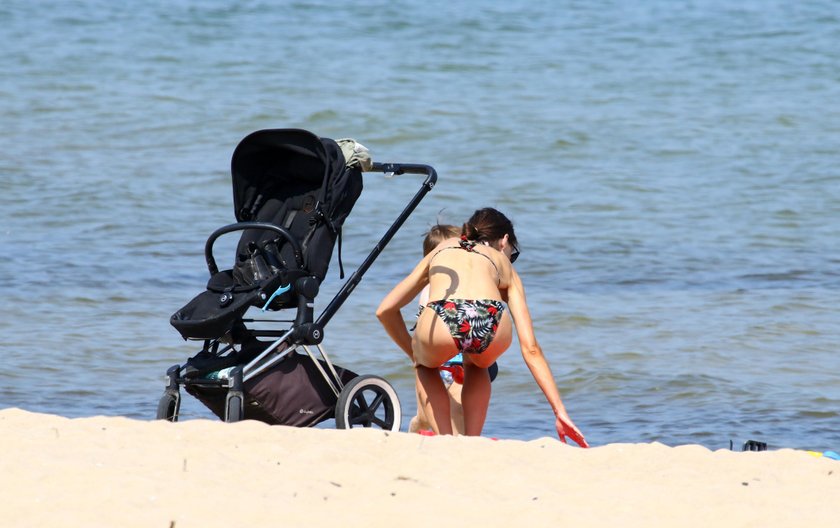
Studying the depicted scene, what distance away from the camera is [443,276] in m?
5.03

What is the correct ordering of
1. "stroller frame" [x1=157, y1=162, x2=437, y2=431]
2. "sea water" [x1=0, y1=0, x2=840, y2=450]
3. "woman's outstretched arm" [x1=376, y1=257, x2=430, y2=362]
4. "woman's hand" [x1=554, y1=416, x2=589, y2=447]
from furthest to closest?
"sea water" [x1=0, y1=0, x2=840, y2=450] → "woman's outstretched arm" [x1=376, y1=257, x2=430, y2=362] → "stroller frame" [x1=157, y1=162, x2=437, y2=431] → "woman's hand" [x1=554, y1=416, x2=589, y2=447]

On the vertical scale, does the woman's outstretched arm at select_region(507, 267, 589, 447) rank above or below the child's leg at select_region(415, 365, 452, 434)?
above

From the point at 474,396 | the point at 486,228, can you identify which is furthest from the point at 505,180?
the point at 474,396

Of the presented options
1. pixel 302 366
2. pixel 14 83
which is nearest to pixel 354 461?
pixel 302 366

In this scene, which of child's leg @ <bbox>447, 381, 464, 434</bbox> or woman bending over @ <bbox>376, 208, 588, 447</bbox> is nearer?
woman bending over @ <bbox>376, 208, 588, 447</bbox>

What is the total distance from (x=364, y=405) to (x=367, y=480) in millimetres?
1289

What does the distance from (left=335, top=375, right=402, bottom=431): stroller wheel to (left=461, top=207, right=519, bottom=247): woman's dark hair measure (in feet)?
2.31

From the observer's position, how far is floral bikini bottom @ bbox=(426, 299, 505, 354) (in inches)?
192

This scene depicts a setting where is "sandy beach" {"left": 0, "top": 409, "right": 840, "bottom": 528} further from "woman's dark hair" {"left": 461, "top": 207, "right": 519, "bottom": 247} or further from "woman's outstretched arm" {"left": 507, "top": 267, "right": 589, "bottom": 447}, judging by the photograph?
"woman's dark hair" {"left": 461, "top": 207, "right": 519, "bottom": 247}

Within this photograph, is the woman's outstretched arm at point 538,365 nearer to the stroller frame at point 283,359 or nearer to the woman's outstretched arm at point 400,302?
the woman's outstretched arm at point 400,302

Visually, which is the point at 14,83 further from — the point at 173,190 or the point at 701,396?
the point at 701,396

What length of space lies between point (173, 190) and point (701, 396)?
6202 millimetres

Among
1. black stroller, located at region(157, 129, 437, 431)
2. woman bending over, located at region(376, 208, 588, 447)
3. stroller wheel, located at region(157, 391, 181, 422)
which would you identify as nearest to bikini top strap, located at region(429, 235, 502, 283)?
woman bending over, located at region(376, 208, 588, 447)

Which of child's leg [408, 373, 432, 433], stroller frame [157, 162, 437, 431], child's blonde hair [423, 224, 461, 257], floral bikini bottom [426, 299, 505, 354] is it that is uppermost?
child's blonde hair [423, 224, 461, 257]
